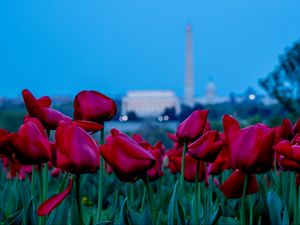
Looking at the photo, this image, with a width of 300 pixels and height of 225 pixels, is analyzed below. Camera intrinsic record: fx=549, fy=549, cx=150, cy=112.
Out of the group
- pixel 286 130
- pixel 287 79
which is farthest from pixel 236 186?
pixel 287 79

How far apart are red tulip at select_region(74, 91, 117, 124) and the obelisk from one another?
4530 cm

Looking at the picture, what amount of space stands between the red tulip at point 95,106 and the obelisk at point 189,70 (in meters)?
45.3

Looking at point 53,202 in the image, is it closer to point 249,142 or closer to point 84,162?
point 84,162

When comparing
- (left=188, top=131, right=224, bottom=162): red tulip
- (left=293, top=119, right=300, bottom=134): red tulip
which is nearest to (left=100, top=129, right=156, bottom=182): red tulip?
(left=188, top=131, right=224, bottom=162): red tulip

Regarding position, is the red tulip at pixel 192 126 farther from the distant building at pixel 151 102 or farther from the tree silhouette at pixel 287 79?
the distant building at pixel 151 102

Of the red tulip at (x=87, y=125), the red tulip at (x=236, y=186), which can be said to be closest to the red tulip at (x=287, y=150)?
the red tulip at (x=236, y=186)

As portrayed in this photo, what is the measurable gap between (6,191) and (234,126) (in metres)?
1.28

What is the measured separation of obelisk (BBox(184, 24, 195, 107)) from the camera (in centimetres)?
4656

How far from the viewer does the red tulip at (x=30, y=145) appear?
1050mm

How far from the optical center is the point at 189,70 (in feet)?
156

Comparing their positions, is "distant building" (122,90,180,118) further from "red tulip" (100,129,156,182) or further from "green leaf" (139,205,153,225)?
"red tulip" (100,129,156,182)

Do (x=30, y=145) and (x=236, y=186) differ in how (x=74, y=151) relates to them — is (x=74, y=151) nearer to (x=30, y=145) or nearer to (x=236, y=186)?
(x=30, y=145)

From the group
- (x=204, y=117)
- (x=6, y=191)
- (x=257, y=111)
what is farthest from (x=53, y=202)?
(x=257, y=111)

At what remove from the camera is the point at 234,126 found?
110 centimetres
